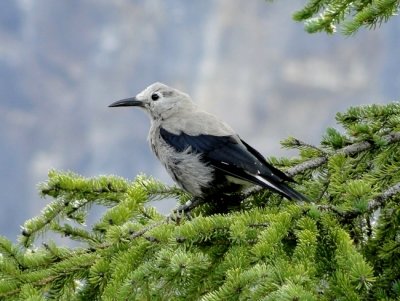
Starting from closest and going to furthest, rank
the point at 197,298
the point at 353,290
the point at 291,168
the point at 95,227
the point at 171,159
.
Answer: the point at 353,290, the point at 197,298, the point at 95,227, the point at 291,168, the point at 171,159

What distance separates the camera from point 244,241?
2447mm

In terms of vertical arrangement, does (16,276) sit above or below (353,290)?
above

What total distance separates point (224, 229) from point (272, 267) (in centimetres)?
46

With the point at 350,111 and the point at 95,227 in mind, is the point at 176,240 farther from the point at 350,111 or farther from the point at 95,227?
the point at 350,111

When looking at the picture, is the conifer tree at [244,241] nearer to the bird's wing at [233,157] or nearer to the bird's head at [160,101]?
the bird's wing at [233,157]

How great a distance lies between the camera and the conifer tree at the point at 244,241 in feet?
7.16

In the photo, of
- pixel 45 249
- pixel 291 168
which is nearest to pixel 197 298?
pixel 45 249

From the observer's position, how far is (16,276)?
273cm

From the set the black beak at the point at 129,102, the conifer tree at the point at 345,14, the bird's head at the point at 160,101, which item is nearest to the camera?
the conifer tree at the point at 345,14

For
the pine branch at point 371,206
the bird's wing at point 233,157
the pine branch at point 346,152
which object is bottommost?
the pine branch at point 371,206

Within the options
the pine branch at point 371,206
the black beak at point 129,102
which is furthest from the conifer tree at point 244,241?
the black beak at point 129,102

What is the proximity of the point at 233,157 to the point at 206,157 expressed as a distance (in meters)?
0.21

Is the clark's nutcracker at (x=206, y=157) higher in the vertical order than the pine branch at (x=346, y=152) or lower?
higher

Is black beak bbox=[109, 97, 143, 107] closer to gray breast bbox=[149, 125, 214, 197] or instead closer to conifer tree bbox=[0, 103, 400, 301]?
gray breast bbox=[149, 125, 214, 197]
